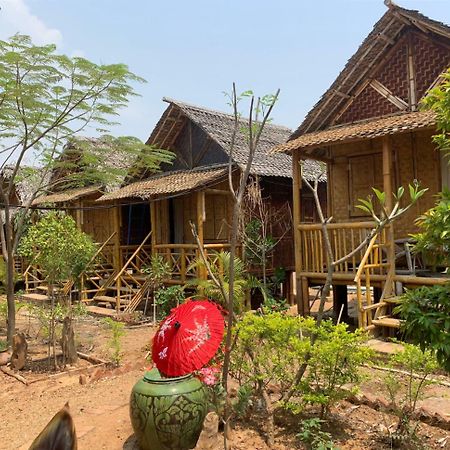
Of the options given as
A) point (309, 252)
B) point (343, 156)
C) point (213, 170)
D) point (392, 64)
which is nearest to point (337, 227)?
point (309, 252)

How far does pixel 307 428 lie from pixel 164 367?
4.68 feet

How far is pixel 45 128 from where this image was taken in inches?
349

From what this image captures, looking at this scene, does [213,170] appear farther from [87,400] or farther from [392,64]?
[87,400]

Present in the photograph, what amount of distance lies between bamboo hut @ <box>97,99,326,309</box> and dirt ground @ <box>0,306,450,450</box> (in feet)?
15.5

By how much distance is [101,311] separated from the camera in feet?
42.5

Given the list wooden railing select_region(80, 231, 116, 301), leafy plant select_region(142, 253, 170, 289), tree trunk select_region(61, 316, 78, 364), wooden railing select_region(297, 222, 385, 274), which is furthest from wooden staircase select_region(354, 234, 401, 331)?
wooden railing select_region(80, 231, 116, 301)

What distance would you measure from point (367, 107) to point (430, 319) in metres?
7.65

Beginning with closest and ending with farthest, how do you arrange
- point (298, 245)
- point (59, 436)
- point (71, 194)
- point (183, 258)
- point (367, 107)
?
point (59, 436)
point (298, 245)
point (367, 107)
point (183, 258)
point (71, 194)

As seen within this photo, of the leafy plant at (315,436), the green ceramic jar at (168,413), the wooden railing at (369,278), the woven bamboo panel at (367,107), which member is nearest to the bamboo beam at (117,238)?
the woven bamboo panel at (367,107)

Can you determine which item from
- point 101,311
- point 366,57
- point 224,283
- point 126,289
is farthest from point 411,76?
point 101,311

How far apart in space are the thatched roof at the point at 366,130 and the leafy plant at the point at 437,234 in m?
4.52

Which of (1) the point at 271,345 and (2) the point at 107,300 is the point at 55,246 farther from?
(2) the point at 107,300

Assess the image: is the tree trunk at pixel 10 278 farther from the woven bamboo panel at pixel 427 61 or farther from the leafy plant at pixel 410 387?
the woven bamboo panel at pixel 427 61

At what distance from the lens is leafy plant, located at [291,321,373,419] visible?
13.7 feet
